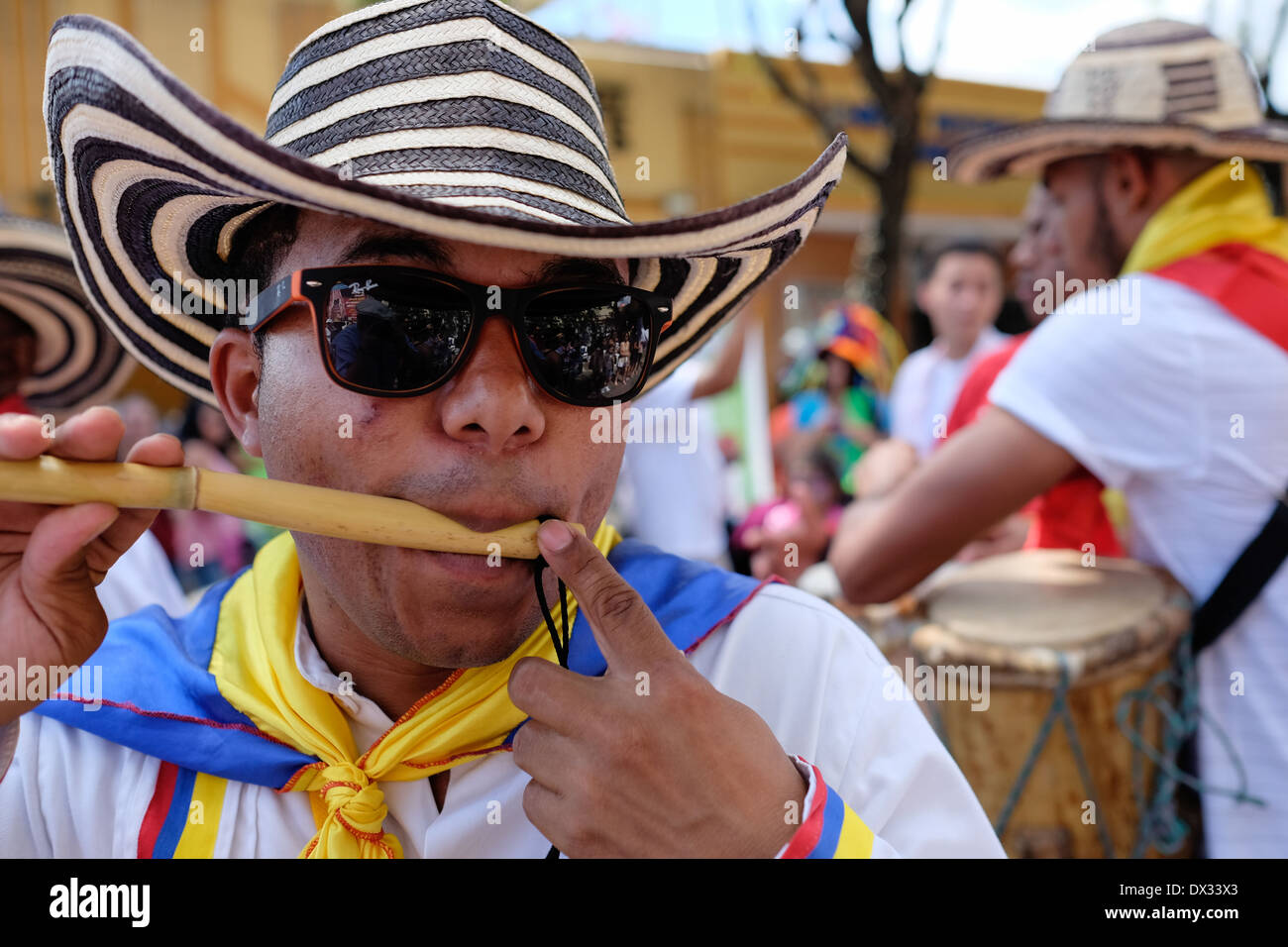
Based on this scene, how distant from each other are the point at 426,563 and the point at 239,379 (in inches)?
21.4

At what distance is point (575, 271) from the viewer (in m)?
1.61

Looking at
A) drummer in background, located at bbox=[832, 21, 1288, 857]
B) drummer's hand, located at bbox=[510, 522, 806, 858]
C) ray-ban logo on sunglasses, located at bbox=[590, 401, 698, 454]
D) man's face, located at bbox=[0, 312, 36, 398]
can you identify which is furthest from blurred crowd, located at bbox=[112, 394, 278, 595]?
drummer's hand, located at bbox=[510, 522, 806, 858]

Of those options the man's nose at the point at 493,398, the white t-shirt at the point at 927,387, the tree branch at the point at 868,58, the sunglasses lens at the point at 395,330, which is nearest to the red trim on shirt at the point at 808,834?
the man's nose at the point at 493,398

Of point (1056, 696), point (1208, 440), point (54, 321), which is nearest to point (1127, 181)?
point (1208, 440)

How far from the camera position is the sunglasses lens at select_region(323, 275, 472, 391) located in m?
1.50

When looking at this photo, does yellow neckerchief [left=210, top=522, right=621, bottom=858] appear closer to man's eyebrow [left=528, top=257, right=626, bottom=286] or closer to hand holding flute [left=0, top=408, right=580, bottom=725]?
hand holding flute [left=0, top=408, right=580, bottom=725]

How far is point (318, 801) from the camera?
67.1 inches

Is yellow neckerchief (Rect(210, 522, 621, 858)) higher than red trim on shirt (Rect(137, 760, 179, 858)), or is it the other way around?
yellow neckerchief (Rect(210, 522, 621, 858))

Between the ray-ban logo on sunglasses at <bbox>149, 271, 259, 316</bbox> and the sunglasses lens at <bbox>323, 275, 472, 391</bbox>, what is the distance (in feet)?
1.59

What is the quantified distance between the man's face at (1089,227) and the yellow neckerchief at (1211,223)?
0.54 feet

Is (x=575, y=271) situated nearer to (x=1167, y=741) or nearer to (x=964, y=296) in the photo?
(x=1167, y=741)

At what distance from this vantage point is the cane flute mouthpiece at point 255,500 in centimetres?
127

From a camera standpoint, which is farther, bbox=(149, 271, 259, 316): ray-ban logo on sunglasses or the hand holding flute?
bbox=(149, 271, 259, 316): ray-ban logo on sunglasses

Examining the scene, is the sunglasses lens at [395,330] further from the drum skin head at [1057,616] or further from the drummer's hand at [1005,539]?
the drummer's hand at [1005,539]
